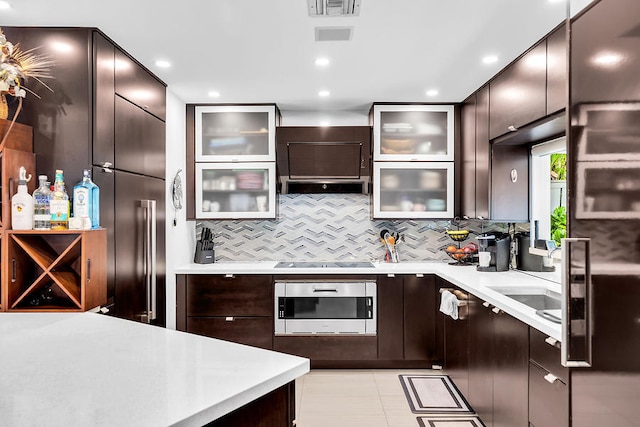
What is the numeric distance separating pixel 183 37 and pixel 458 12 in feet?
5.10

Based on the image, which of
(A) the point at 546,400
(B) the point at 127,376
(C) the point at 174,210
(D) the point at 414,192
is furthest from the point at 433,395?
(B) the point at 127,376

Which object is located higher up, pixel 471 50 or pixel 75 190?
pixel 471 50

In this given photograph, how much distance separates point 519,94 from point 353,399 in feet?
7.97

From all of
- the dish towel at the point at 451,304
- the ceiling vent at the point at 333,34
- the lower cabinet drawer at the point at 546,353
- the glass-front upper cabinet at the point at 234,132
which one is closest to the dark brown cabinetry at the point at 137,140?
the glass-front upper cabinet at the point at 234,132

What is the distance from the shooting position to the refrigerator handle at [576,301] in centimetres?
121

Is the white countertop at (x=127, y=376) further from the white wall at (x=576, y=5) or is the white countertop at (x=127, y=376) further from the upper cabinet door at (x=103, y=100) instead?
the white wall at (x=576, y=5)

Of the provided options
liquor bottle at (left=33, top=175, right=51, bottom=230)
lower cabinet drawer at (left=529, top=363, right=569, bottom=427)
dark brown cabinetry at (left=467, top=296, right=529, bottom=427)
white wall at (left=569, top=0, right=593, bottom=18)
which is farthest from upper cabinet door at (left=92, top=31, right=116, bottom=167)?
lower cabinet drawer at (left=529, top=363, right=569, bottom=427)

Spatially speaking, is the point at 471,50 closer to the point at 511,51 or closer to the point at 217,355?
the point at 511,51

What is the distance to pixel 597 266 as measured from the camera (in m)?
1.18

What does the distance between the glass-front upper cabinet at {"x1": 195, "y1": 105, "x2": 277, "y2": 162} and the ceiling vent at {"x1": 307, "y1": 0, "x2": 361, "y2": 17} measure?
77.8 inches

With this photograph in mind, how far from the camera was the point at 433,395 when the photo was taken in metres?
3.28

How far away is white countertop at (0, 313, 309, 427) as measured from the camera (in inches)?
37.2

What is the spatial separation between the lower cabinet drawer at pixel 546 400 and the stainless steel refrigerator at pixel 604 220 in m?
0.50

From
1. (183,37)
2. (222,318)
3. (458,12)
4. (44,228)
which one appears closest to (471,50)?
(458,12)
